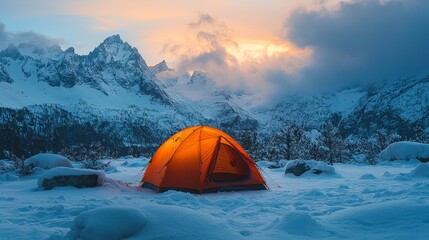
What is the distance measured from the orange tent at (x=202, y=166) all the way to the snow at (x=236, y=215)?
85cm

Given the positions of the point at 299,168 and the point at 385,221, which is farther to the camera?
the point at 299,168

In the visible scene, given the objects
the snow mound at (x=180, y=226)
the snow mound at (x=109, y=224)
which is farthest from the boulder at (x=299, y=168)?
the snow mound at (x=109, y=224)

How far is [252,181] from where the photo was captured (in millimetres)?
13828

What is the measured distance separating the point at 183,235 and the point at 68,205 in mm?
4938

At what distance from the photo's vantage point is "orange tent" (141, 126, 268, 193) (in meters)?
13.2

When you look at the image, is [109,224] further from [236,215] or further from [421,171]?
[421,171]

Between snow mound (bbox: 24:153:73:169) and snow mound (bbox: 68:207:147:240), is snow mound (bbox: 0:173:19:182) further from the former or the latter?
snow mound (bbox: 68:207:147:240)

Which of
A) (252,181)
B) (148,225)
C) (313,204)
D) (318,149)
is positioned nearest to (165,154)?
(252,181)

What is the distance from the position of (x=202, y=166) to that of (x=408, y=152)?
1809 centimetres

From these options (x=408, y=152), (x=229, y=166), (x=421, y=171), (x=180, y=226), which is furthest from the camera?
(x=408, y=152)

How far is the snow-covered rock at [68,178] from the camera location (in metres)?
13.0

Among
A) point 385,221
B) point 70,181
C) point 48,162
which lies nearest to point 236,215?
point 385,221

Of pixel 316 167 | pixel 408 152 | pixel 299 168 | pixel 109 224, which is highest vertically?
pixel 408 152

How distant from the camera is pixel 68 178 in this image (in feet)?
43.5
